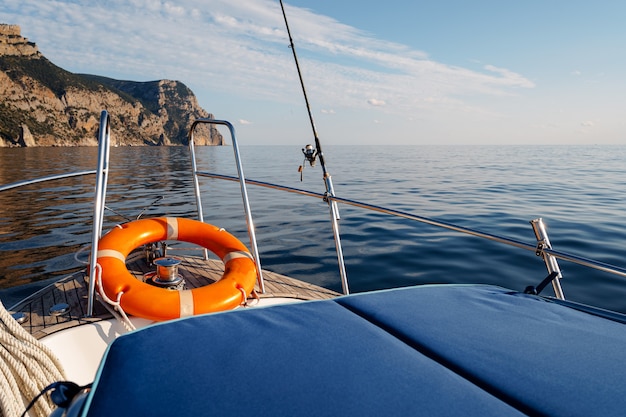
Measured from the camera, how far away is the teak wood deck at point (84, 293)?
1903 millimetres

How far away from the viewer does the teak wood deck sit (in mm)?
1903

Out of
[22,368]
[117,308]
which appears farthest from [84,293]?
[22,368]

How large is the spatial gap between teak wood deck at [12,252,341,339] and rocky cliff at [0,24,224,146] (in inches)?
2254

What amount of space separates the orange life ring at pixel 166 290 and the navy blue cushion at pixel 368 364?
1111 mm

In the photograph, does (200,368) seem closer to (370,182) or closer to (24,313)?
(24,313)

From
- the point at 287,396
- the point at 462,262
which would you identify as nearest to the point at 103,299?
the point at 287,396

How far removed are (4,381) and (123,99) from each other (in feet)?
358

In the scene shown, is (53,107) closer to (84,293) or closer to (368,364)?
(84,293)

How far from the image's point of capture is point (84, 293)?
7.54ft

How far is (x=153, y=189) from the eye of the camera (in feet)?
43.4

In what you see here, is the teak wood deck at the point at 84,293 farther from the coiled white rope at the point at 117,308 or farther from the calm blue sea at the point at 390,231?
the calm blue sea at the point at 390,231

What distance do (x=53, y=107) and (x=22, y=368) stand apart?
305ft

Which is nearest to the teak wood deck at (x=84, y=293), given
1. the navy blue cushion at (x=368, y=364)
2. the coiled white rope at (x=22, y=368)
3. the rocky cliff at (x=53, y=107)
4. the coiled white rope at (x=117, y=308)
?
the coiled white rope at (x=117, y=308)

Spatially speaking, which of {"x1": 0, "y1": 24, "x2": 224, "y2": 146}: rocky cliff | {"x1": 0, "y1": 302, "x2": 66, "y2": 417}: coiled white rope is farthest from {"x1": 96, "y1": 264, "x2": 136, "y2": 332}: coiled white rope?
{"x1": 0, "y1": 24, "x2": 224, "y2": 146}: rocky cliff
